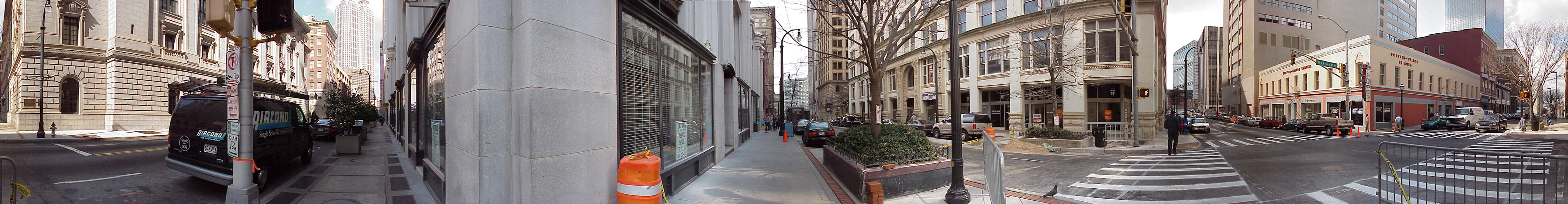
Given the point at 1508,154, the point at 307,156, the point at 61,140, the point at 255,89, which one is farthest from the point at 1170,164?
the point at 61,140

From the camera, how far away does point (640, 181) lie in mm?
5273

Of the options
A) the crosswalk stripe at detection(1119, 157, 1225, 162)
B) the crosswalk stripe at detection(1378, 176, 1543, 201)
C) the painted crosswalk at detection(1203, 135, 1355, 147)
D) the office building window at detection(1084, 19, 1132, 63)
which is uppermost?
the office building window at detection(1084, 19, 1132, 63)

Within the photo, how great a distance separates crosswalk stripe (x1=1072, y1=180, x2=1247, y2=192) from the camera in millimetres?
8180

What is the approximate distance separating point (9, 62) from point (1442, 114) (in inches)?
3699

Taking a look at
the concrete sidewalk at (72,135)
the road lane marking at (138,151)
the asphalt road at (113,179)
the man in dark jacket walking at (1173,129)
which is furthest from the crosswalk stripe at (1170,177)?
the concrete sidewalk at (72,135)

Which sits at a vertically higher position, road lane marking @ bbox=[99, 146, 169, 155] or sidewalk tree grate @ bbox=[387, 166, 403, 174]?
road lane marking @ bbox=[99, 146, 169, 155]

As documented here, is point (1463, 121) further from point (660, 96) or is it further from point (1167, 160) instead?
point (660, 96)

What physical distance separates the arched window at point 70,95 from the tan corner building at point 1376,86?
2420 inches

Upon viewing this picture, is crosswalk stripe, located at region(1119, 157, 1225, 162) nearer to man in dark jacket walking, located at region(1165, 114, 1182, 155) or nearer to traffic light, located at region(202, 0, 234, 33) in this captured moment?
man in dark jacket walking, located at region(1165, 114, 1182, 155)

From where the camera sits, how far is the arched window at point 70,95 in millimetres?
24594

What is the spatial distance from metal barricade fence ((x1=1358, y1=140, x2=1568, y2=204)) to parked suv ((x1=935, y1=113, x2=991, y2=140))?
13.3 meters

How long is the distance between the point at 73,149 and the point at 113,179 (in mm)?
9744

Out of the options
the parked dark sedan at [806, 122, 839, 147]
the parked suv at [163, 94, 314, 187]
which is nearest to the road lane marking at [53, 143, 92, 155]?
the parked suv at [163, 94, 314, 187]

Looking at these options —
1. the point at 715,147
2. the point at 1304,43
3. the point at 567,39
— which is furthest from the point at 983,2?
the point at 1304,43
